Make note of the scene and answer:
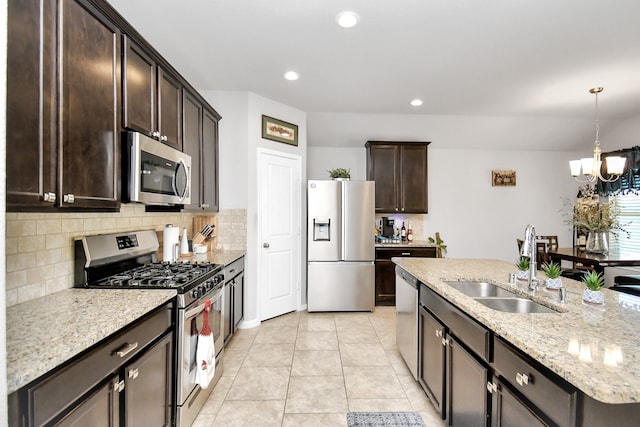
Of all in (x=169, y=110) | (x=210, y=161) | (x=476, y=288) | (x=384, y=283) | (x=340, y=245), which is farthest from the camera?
(x=384, y=283)

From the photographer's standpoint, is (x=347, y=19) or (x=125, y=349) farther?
(x=347, y=19)

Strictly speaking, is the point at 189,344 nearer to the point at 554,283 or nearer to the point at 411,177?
the point at 554,283

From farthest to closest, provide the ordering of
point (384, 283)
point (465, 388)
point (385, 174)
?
point (385, 174) → point (384, 283) → point (465, 388)

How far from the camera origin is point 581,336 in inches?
43.4

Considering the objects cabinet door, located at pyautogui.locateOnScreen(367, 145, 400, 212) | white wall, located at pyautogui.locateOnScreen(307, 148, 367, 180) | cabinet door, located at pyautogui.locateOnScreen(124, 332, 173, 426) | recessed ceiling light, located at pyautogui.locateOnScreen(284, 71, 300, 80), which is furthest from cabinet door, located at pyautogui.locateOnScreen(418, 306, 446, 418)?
white wall, located at pyautogui.locateOnScreen(307, 148, 367, 180)

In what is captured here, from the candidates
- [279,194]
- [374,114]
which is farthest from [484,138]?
[279,194]

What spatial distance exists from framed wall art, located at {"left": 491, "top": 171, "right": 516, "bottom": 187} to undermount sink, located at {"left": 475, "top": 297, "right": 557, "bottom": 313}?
13.8 feet

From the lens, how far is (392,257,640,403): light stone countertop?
82 cm

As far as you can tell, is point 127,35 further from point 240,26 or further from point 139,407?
point 139,407

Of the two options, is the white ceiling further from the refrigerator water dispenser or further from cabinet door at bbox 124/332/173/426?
cabinet door at bbox 124/332/173/426

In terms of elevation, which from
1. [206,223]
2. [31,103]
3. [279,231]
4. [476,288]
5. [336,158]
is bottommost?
[476,288]

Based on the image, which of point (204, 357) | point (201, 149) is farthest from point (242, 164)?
point (204, 357)

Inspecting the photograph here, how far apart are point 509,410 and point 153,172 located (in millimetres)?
2222

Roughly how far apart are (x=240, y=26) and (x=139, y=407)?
250cm
